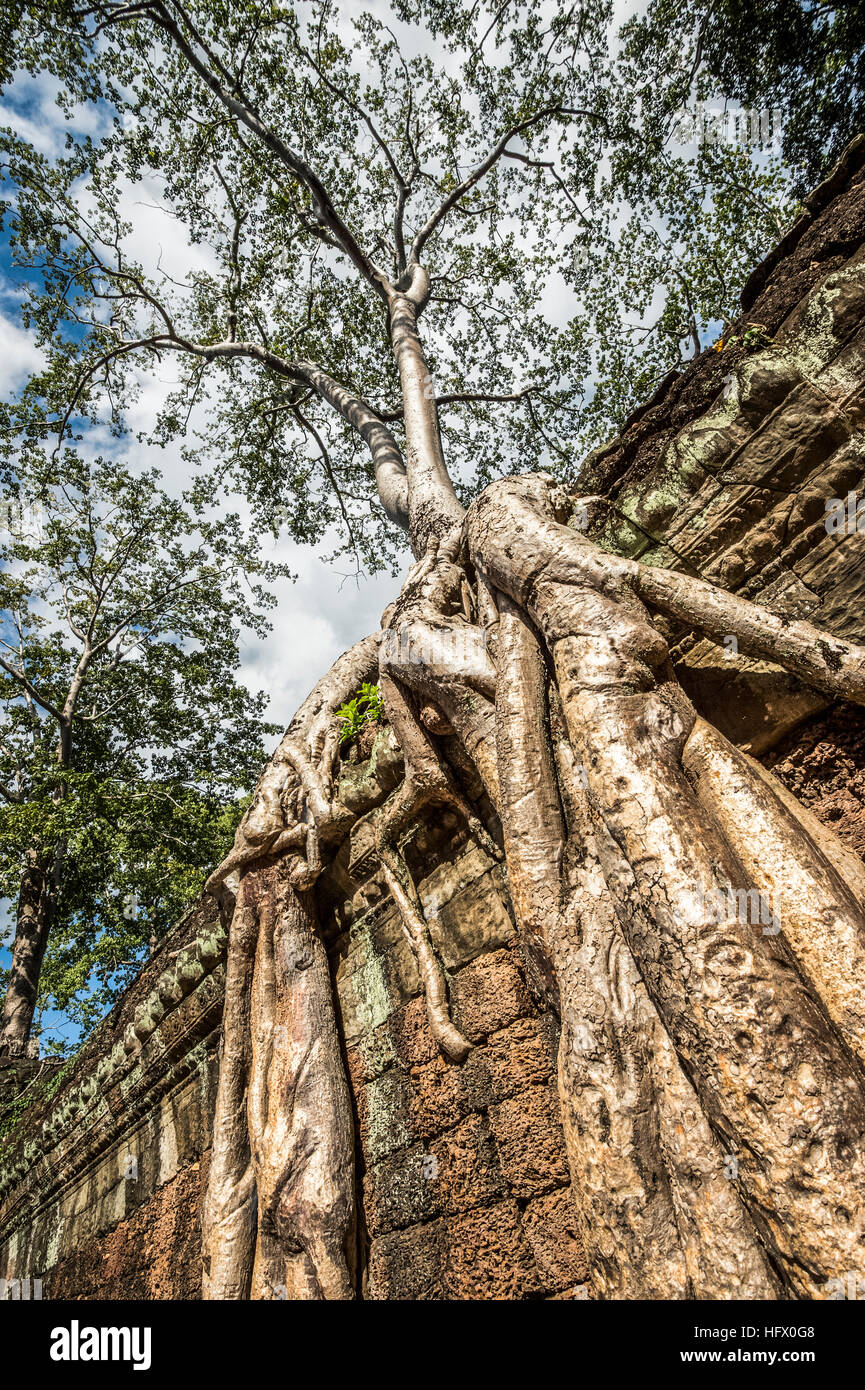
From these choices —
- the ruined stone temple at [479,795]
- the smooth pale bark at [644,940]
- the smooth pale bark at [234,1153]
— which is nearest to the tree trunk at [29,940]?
the ruined stone temple at [479,795]

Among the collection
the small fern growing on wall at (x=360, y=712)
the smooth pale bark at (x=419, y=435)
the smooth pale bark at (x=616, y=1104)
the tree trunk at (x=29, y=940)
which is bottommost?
the smooth pale bark at (x=616, y=1104)

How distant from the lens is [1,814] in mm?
6688

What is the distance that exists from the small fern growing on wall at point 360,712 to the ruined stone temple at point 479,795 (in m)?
0.32

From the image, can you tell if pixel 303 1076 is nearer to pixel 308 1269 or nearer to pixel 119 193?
pixel 308 1269

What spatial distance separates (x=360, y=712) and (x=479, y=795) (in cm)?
115

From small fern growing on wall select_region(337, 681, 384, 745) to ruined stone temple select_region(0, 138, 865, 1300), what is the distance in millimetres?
317

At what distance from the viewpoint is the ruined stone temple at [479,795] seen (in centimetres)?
186

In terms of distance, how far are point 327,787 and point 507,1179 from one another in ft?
5.66

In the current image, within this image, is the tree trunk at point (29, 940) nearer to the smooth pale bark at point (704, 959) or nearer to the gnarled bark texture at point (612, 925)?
the gnarled bark texture at point (612, 925)

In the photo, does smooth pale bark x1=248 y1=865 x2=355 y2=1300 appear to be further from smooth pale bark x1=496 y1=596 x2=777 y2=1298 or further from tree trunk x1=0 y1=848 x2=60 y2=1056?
tree trunk x1=0 y1=848 x2=60 y2=1056

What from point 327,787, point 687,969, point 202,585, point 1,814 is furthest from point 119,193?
point 687,969

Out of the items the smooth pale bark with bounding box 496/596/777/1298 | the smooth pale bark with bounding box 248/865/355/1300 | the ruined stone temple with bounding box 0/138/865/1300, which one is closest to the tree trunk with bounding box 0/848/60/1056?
the ruined stone temple with bounding box 0/138/865/1300

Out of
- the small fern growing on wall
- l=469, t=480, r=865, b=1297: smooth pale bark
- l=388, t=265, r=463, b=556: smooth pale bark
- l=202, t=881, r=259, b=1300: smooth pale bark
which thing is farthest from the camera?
l=388, t=265, r=463, b=556: smooth pale bark

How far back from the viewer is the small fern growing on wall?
11.1ft
